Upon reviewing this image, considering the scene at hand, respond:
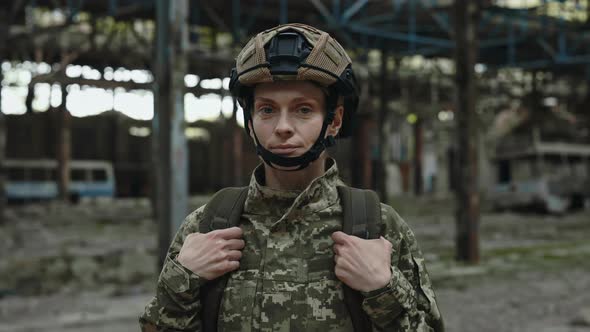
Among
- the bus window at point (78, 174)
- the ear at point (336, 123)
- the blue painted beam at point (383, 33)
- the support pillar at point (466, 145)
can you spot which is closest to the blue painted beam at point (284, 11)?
the blue painted beam at point (383, 33)

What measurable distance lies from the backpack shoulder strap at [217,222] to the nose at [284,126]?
0.76ft

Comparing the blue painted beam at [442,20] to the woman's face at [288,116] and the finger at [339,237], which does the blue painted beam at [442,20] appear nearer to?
the woman's face at [288,116]

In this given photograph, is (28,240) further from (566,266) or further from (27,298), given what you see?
(566,266)

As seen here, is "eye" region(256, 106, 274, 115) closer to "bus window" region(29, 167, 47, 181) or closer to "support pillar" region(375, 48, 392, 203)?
"support pillar" region(375, 48, 392, 203)

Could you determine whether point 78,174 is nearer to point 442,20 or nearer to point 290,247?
point 442,20

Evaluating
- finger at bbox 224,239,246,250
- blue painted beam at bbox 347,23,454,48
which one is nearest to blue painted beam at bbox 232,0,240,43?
blue painted beam at bbox 347,23,454,48

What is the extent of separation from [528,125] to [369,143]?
5385mm

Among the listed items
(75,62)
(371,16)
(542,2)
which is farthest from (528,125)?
(75,62)

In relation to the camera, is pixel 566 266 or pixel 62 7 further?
pixel 62 7

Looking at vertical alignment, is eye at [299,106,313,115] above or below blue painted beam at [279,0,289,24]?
below

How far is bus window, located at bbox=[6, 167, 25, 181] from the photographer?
67.7ft

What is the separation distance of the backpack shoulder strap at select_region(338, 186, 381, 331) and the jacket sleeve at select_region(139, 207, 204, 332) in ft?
1.26

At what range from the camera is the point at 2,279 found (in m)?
5.92

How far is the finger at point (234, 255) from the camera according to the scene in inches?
53.7
